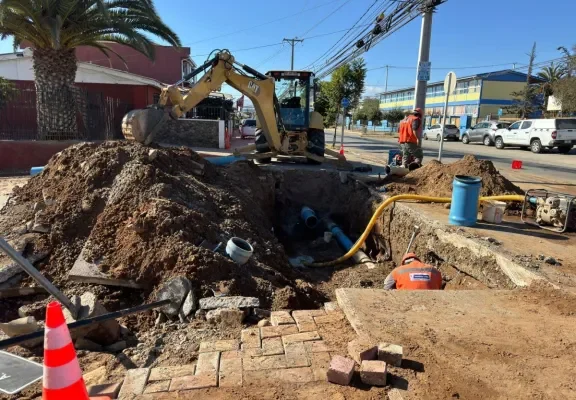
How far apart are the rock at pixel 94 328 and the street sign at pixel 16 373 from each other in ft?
2.08

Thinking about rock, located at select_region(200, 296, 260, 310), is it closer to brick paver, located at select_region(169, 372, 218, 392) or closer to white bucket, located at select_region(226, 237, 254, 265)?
white bucket, located at select_region(226, 237, 254, 265)

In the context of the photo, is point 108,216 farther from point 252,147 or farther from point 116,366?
point 252,147

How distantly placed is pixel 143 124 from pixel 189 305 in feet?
13.6

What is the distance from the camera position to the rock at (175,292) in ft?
13.0

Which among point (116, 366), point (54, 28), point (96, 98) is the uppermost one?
point (54, 28)

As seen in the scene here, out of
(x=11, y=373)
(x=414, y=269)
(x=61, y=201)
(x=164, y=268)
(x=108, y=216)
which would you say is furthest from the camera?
(x=61, y=201)

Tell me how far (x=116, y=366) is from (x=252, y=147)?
31.9ft

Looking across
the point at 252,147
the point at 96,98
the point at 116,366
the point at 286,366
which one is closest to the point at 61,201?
the point at 116,366

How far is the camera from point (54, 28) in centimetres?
1095

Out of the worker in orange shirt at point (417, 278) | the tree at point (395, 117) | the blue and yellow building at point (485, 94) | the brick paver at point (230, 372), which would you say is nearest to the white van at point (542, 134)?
the worker in orange shirt at point (417, 278)

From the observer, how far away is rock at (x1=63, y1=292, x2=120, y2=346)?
354 cm

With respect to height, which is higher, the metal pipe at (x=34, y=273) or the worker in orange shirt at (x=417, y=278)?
the metal pipe at (x=34, y=273)

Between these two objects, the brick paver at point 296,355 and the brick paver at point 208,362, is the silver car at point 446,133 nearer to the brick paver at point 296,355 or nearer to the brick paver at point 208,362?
the brick paver at point 296,355

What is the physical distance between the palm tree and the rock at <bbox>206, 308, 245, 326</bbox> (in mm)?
10527
